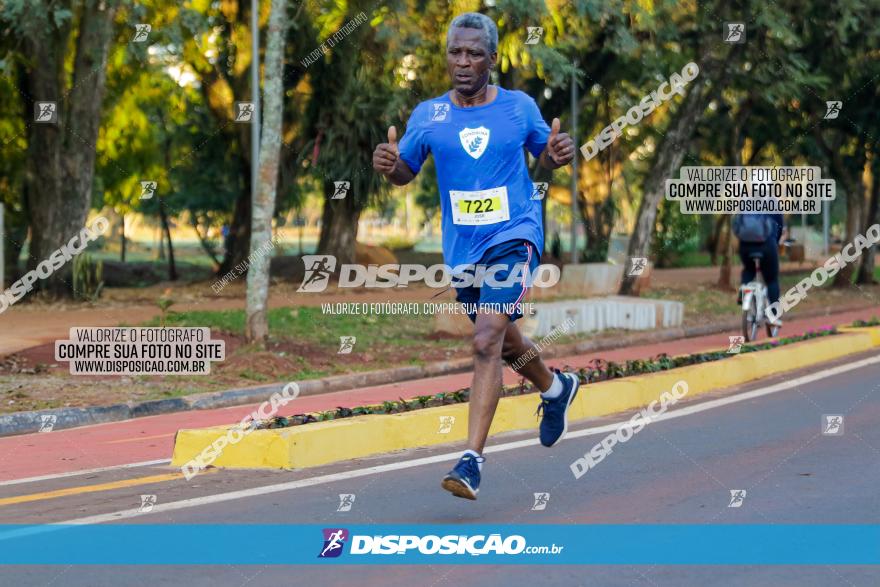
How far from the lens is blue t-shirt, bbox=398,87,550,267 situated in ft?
21.8

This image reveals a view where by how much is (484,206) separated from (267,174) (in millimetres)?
7851

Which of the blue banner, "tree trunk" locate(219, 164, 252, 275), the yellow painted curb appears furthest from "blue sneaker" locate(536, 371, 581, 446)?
"tree trunk" locate(219, 164, 252, 275)

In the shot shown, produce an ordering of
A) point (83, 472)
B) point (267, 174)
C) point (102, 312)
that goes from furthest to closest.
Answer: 1. point (102, 312)
2. point (267, 174)
3. point (83, 472)

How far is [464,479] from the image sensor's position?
616 cm

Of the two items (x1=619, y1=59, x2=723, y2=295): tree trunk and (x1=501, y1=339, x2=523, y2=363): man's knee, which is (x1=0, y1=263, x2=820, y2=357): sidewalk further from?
(x1=501, y1=339, x2=523, y2=363): man's knee

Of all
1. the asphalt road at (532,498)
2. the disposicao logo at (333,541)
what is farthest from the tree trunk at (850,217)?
the disposicao logo at (333,541)

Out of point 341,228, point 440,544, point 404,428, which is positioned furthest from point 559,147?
point 341,228

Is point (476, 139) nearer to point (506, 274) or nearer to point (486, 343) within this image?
point (506, 274)

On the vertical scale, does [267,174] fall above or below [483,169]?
above

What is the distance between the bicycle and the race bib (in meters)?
9.25

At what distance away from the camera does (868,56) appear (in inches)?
1001

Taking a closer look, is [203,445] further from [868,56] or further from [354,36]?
[868,56]

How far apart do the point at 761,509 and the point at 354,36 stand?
60.6 ft

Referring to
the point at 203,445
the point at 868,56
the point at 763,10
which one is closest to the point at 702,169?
the point at 868,56
